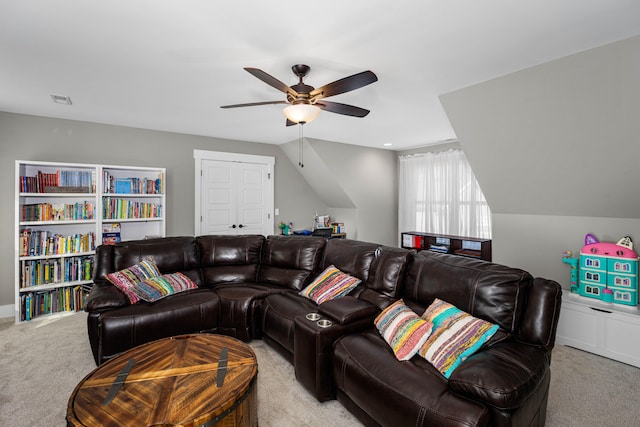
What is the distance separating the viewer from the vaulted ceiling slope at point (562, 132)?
237cm

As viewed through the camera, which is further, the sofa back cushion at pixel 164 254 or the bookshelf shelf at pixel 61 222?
the bookshelf shelf at pixel 61 222

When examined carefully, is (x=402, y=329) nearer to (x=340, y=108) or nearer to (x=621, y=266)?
(x=340, y=108)

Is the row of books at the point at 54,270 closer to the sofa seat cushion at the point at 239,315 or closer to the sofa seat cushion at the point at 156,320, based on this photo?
the sofa seat cushion at the point at 156,320

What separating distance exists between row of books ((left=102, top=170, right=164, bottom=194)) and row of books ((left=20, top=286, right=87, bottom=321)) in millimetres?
1319

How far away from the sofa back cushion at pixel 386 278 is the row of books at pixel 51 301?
3.61 metres

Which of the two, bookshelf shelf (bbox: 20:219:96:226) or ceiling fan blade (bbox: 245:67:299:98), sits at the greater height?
ceiling fan blade (bbox: 245:67:299:98)

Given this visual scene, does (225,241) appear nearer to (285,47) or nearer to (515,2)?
(285,47)

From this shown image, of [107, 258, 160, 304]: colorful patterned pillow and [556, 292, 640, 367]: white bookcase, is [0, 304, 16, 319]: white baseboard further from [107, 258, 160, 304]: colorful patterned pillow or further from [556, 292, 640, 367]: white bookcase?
[556, 292, 640, 367]: white bookcase

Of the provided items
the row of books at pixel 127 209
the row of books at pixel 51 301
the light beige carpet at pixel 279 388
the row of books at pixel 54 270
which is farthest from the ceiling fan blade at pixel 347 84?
the row of books at pixel 51 301

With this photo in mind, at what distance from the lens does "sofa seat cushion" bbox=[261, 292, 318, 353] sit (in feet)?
8.56

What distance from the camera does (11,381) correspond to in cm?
246

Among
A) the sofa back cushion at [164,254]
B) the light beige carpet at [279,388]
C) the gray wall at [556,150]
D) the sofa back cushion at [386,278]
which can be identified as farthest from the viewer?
the sofa back cushion at [164,254]

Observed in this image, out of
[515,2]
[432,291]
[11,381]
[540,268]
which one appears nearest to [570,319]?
[540,268]

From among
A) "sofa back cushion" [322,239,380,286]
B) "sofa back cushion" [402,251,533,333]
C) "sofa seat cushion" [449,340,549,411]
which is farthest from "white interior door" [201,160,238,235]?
"sofa seat cushion" [449,340,549,411]
